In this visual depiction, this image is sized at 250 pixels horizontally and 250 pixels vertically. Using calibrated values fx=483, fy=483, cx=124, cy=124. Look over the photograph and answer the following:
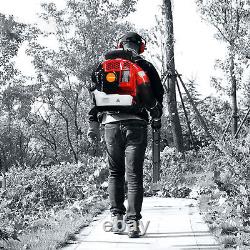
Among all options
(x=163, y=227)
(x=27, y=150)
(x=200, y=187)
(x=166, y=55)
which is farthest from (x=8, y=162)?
(x=163, y=227)

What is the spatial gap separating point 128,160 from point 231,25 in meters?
20.8

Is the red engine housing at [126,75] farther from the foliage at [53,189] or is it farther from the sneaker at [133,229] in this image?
the foliage at [53,189]

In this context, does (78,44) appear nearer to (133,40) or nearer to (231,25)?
(231,25)

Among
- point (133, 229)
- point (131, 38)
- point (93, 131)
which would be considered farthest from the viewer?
point (93, 131)

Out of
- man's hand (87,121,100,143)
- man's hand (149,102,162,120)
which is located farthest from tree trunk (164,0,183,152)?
man's hand (149,102,162,120)

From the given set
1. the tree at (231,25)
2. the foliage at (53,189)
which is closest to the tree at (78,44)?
the tree at (231,25)

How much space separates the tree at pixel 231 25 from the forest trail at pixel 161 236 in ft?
58.1

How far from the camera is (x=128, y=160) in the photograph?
463cm

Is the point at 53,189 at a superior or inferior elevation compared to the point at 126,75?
inferior

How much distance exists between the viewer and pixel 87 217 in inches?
231

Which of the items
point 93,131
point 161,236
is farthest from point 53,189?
point 161,236

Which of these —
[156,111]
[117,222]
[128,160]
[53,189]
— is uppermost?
[156,111]

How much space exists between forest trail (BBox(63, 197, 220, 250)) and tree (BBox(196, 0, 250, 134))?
58.1 feet

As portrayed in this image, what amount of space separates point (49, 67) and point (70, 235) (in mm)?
27841
